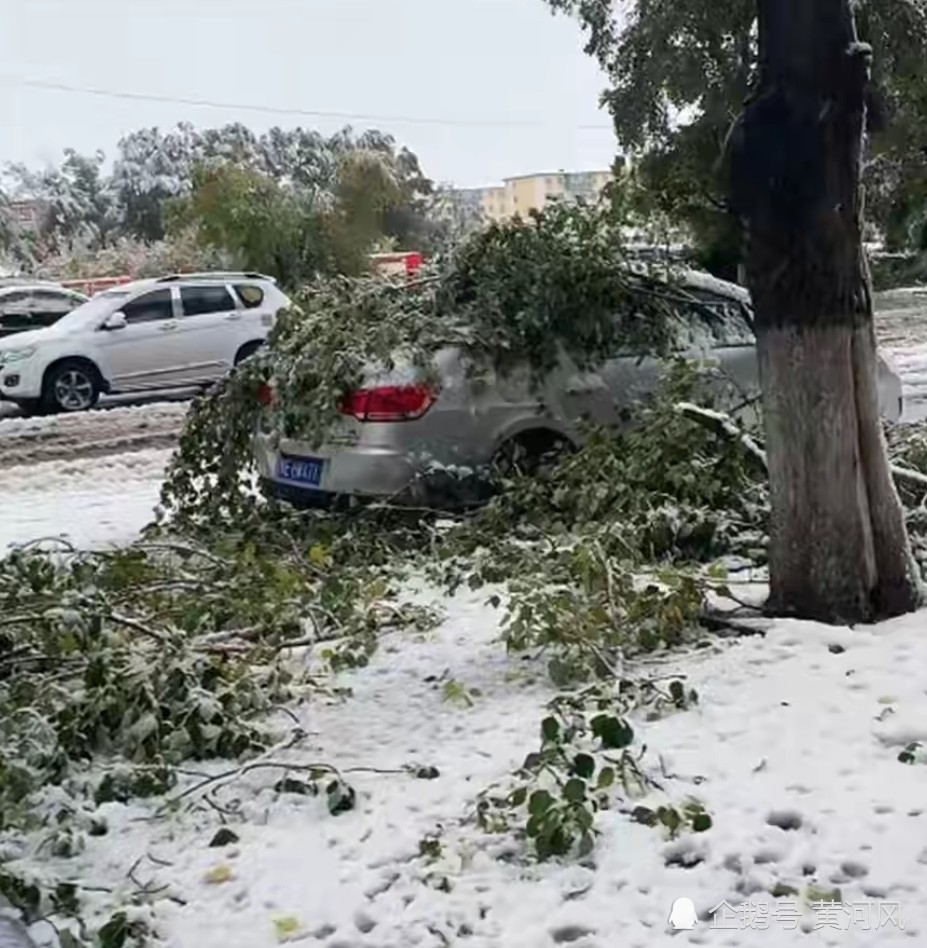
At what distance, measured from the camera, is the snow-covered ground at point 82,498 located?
28.1 feet

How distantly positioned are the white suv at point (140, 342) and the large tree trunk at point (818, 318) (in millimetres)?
12190

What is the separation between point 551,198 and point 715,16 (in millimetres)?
14360

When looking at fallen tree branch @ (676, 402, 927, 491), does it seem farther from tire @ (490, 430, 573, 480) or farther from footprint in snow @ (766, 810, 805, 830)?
footprint in snow @ (766, 810, 805, 830)

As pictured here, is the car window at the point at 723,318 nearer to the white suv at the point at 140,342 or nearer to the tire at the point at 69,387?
the white suv at the point at 140,342

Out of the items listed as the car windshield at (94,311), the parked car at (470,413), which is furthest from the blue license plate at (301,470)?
the car windshield at (94,311)

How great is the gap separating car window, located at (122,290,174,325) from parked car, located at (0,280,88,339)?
3041 millimetres

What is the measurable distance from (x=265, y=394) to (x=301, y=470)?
1.72 feet

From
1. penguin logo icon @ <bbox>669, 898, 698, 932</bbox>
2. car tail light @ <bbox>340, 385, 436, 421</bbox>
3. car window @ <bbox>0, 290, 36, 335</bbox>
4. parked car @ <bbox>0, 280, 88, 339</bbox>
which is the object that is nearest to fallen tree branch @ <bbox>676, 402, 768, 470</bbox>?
car tail light @ <bbox>340, 385, 436, 421</bbox>

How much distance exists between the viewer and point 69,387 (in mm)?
16219

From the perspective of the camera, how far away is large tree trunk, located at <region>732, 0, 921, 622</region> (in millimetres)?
4535

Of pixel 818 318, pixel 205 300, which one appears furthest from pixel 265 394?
pixel 205 300

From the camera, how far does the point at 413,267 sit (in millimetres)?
8656

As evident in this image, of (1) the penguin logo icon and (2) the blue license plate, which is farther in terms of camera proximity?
(2) the blue license plate

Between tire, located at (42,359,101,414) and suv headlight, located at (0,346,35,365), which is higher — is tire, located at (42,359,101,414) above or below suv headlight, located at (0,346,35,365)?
below
